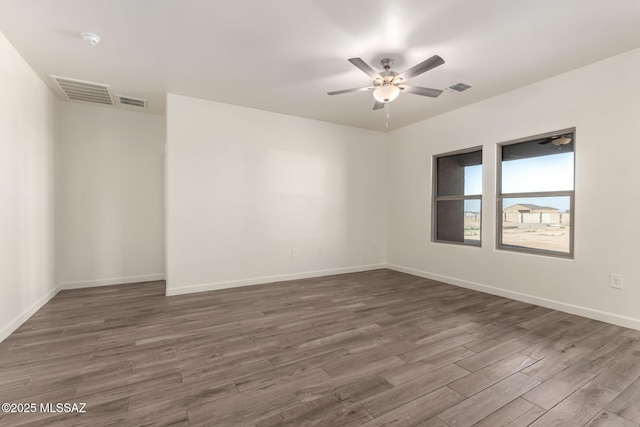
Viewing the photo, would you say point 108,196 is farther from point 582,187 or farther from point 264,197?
point 582,187

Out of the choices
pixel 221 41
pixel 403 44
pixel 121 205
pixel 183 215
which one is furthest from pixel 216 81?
pixel 121 205

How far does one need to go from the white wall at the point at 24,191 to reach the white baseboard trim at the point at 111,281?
378mm

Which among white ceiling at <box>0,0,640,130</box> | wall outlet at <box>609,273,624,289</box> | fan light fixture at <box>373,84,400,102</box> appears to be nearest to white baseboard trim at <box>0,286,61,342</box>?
white ceiling at <box>0,0,640,130</box>

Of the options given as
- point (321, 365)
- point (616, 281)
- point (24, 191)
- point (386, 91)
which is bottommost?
point (321, 365)

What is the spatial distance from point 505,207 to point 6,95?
582 centimetres

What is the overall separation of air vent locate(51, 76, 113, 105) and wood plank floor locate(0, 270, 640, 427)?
2.76m

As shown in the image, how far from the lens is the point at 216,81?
3.64 meters

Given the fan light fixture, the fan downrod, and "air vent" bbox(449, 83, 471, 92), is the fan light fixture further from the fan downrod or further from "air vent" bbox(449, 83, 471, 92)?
"air vent" bbox(449, 83, 471, 92)

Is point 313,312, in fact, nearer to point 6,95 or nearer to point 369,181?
point 369,181

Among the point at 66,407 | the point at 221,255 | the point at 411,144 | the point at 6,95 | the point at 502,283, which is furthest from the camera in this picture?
the point at 411,144

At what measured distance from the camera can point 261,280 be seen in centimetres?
471

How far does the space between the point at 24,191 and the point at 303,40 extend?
3.34 meters

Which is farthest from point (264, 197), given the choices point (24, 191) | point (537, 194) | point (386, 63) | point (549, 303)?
point (549, 303)

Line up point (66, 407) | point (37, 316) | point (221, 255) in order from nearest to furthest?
point (66, 407), point (37, 316), point (221, 255)
